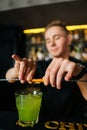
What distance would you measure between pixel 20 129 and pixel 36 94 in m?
0.16

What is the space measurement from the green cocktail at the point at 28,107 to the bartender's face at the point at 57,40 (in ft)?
5.43

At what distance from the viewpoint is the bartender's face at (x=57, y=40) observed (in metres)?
2.64

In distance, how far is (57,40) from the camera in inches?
113

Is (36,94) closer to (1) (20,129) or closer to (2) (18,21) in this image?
(1) (20,129)

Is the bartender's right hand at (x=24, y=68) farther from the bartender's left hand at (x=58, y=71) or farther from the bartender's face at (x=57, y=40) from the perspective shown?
the bartender's face at (x=57, y=40)

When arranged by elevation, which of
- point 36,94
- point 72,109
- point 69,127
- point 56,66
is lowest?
point 72,109

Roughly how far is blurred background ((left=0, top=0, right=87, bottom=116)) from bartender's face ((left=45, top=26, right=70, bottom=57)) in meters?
0.87

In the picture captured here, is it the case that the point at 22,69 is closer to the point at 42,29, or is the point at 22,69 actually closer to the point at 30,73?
the point at 30,73

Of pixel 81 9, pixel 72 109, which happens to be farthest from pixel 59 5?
pixel 72 109

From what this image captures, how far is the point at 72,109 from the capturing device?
160cm

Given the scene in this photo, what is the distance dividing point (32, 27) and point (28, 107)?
421cm

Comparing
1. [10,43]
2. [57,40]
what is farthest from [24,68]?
[10,43]

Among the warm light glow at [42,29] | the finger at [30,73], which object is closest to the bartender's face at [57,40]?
the finger at [30,73]

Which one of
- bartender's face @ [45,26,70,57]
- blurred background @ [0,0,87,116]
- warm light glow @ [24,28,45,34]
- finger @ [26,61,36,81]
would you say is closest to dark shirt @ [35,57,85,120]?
finger @ [26,61,36,81]
